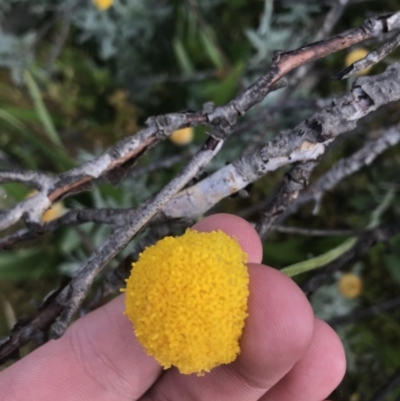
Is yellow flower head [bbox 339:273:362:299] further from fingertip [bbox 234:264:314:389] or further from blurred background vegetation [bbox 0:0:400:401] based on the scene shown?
fingertip [bbox 234:264:314:389]

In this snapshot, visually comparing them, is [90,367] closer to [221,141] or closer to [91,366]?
[91,366]

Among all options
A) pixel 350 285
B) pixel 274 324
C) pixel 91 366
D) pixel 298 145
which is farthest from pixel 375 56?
pixel 350 285

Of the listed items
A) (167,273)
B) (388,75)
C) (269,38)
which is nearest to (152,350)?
(167,273)

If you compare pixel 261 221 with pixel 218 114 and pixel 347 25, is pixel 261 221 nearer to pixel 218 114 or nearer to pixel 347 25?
pixel 218 114

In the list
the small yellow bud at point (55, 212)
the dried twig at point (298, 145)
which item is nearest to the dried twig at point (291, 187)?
the dried twig at point (298, 145)

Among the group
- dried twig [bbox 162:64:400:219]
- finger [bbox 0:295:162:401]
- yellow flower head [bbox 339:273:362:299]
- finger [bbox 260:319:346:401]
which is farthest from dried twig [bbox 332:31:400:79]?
yellow flower head [bbox 339:273:362:299]
